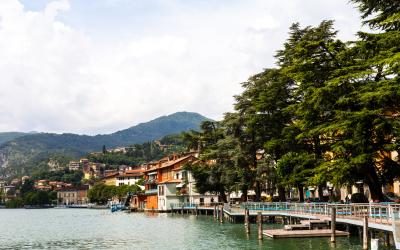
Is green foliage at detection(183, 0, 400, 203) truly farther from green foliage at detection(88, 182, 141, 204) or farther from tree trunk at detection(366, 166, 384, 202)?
green foliage at detection(88, 182, 141, 204)

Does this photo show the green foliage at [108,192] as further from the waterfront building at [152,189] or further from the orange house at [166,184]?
the orange house at [166,184]

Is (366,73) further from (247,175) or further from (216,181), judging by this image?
(216,181)

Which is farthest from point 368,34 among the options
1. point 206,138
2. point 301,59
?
point 206,138

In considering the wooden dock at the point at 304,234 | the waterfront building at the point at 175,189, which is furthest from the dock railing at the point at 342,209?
the waterfront building at the point at 175,189

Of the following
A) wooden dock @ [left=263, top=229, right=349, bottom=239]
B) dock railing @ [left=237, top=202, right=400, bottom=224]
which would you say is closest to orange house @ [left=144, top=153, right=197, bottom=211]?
dock railing @ [left=237, top=202, right=400, bottom=224]

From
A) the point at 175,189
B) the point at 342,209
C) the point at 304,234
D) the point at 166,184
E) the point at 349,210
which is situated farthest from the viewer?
the point at 175,189

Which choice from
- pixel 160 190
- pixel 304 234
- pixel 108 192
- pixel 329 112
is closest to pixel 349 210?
pixel 304 234

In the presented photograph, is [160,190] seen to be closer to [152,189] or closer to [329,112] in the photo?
[152,189]

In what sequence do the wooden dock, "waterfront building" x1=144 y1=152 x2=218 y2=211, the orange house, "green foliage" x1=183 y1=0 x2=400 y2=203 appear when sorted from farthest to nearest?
the orange house → "waterfront building" x1=144 y1=152 x2=218 y2=211 → the wooden dock → "green foliage" x1=183 y1=0 x2=400 y2=203

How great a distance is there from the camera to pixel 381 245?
32500 mm

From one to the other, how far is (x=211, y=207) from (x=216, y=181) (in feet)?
23.3

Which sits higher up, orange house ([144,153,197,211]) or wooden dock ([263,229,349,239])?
orange house ([144,153,197,211])

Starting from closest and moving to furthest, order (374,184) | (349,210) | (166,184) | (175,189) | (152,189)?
(349,210)
(374,184)
(166,184)
(175,189)
(152,189)

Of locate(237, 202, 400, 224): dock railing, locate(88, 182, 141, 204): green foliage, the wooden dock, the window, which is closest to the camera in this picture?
locate(237, 202, 400, 224): dock railing
